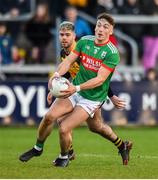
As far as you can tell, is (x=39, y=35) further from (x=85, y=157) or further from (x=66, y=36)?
(x=66, y=36)

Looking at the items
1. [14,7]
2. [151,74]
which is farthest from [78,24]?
[151,74]

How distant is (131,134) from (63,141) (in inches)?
260

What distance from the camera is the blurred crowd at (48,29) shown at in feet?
69.2

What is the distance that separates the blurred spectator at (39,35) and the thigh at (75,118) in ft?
30.3

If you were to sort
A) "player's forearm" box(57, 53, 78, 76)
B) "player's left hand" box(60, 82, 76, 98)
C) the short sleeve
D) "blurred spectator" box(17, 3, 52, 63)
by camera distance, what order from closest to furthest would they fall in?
"player's left hand" box(60, 82, 76, 98) < the short sleeve < "player's forearm" box(57, 53, 78, 76) < "blurred spectator" box(17, 3, 52, 63)

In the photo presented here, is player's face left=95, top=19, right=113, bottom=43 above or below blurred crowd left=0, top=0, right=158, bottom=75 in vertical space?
above

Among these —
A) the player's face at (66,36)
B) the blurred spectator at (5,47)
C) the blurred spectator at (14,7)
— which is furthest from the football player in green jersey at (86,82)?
the blurred spectator at (14,7)

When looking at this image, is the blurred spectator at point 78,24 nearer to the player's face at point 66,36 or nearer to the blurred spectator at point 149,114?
the blurred spectator at point 149,114

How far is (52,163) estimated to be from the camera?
1269cm

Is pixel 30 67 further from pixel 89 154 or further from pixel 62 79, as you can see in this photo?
pixel 62 79

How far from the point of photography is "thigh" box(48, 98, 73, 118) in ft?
39.5

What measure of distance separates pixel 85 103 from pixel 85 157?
187 cm

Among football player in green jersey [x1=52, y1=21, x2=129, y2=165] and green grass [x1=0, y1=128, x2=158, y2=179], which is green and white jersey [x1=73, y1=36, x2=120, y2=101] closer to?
football player in green jersey [x1=52, y1=21, x2=129, y2=165]

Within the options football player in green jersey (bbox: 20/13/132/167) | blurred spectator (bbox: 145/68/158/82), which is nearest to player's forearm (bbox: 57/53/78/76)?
football player in green jersey (bbox: 20/13/132/167)
